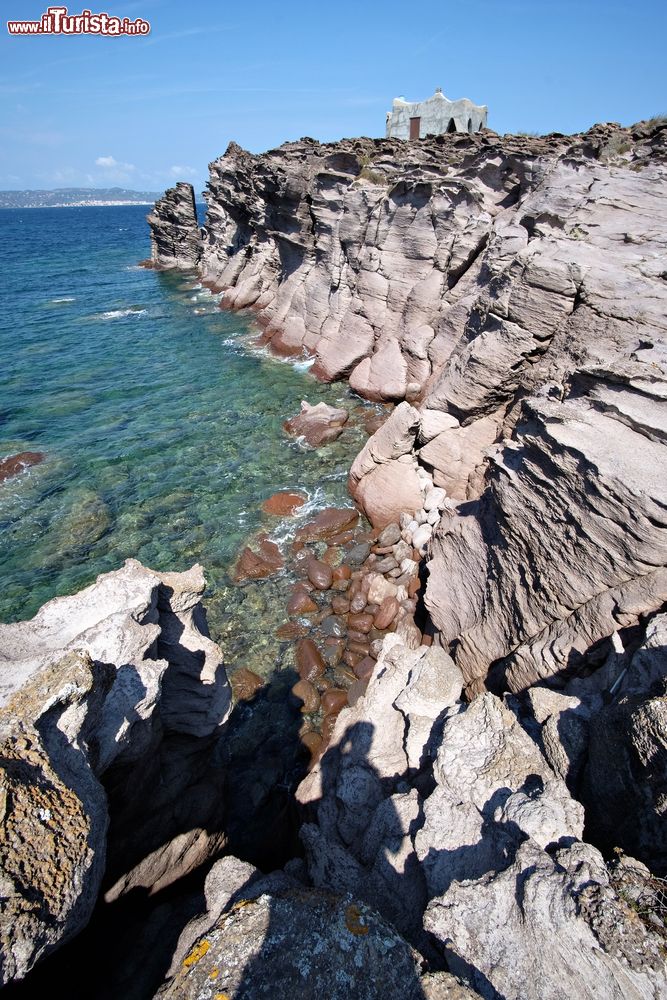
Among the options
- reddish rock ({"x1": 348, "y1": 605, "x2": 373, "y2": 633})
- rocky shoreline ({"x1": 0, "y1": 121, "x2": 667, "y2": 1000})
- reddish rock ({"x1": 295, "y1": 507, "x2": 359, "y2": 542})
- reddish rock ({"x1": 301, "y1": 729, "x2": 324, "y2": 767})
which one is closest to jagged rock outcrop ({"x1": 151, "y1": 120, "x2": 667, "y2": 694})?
rocky shoreline ({"x1": 0, "y1": 121, "x2": 667, "y2": 1000})

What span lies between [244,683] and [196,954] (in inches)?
323

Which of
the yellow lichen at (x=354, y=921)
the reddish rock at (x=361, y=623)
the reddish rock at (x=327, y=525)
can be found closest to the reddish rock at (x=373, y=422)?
the reddish rock at (x=327, y=525)

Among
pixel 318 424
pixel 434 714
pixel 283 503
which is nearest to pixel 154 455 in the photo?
pixel 318 424

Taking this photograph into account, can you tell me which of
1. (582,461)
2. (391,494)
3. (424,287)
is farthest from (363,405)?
(582,461)

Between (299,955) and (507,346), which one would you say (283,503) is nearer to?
(507,346)

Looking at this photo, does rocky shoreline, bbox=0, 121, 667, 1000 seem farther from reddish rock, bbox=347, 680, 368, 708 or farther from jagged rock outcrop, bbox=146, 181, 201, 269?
jagged rock outcrop, bbox=146, 181, 201, 269

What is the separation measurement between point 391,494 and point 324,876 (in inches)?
426

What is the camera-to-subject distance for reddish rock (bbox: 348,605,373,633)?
1242 cm

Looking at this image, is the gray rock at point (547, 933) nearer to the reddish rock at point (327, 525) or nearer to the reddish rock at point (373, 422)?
the reddish rock at point (327, 525)

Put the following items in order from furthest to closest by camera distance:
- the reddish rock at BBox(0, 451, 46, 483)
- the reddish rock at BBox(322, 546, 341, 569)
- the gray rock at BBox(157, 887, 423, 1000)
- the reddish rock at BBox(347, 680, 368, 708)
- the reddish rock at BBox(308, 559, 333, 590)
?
the reddish rock at BBox(0, 451, 46, 483) < the reddish rock at BBox(322, 546, 341, 569) < the reddish rock at BBox(308, 559, 333, 590) < the reddish rock at BBox(347, 680, 368, 708) < the gray rock at BBox(157, 887, 423, 1000)

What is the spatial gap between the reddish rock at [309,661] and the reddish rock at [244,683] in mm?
958

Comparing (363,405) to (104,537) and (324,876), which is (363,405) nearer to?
(104,537)

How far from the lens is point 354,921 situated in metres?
3.41

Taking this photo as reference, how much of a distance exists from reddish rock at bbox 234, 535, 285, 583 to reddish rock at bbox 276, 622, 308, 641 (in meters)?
1.95
